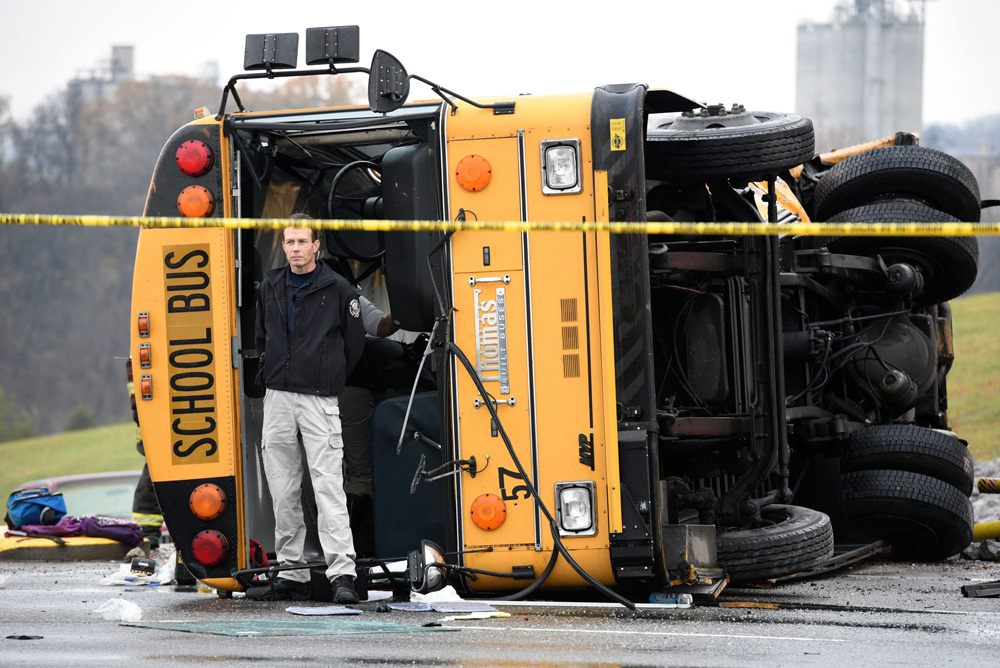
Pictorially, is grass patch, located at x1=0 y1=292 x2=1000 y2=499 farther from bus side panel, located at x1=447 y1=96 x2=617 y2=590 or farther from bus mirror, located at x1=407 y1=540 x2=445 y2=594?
bus mirror, located at x1=407 y1=540 x2=445 y2=594

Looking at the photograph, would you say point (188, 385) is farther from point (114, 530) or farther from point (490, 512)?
point (114, 530)

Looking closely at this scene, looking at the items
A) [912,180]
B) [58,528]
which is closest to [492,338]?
[912,180]

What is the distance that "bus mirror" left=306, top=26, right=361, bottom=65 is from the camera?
5180 millimetres

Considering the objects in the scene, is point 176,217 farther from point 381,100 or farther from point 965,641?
point 965,641

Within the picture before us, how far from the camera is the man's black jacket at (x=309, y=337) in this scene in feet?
17.2

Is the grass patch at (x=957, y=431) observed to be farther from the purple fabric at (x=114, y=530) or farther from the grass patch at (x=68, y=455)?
the purple fabric at (x=114, y=530)

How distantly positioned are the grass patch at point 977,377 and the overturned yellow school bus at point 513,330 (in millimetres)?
12566

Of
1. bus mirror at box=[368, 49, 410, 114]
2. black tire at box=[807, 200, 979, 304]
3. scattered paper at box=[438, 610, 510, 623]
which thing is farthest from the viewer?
black tire at box=[807, 200, 979, 304]

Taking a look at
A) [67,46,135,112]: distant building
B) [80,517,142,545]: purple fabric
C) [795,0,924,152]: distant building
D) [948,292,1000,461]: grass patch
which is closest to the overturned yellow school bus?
[80,517,142,545]: purple fabric

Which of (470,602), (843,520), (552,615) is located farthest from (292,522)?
(843,520)

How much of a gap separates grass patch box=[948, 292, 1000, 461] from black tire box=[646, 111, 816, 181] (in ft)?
41.5

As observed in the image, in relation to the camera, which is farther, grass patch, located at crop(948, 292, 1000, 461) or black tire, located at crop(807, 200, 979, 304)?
grass patch, located at crop(948, 292, 1000, 461)

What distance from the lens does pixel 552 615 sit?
4816mm

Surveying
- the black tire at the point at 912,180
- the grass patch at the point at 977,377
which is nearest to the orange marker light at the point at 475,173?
the black tire at the point at 912,180
